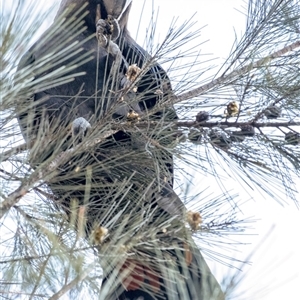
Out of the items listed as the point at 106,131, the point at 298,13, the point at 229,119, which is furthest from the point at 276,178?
the point at 298,13

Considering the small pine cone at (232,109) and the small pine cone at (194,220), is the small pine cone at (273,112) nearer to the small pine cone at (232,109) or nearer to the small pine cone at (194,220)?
the small pine cone at (232,109)

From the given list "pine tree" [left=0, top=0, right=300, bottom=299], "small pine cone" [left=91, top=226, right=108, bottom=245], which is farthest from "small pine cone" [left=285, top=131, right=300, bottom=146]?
"small pine cone" [left=91, top=226, right=108, bottom=245]

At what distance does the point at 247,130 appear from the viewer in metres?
1.61

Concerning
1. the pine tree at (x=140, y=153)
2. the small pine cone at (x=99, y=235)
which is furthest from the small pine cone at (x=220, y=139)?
the small pine cone at (x=99, y=235)

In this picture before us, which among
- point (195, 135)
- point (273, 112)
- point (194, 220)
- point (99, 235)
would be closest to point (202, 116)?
point (195, 135)

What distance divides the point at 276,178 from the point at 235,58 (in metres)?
0.33

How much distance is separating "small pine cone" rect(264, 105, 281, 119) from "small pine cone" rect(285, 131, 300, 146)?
0.17 feet

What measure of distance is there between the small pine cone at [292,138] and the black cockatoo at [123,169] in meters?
0.27

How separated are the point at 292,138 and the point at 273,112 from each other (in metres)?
0.07

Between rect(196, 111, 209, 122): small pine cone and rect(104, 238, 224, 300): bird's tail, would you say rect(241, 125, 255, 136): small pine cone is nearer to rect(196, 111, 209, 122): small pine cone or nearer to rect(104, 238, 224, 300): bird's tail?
rect(196, 111, 209, 122): small pine cone

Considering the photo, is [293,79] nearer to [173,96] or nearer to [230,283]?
[173,96]

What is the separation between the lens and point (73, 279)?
120 cm

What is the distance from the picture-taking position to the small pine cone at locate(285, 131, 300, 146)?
1.61 metres

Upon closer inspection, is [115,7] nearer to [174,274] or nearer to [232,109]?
[232,109]
